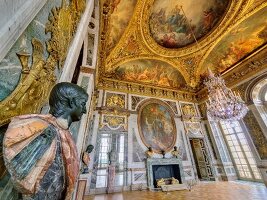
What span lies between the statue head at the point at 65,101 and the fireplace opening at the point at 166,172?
28.7ft

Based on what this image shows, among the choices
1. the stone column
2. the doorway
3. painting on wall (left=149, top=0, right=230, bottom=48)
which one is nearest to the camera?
the stone column

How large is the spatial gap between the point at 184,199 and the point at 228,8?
10.1 m

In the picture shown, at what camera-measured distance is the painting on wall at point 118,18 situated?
22.7ft

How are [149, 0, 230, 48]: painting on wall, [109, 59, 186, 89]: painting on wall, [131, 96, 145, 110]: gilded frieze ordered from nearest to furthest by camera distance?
[149, 0, 230, 48]: painting on wall → [131, 96, 145, 110]: gilded frieze → [109, 59, 186, 89]: painting on wall

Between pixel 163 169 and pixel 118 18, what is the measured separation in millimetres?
9492

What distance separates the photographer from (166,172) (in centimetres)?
870

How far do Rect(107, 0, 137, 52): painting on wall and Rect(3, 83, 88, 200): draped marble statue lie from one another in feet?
23.2

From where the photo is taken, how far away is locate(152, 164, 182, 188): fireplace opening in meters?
8.39

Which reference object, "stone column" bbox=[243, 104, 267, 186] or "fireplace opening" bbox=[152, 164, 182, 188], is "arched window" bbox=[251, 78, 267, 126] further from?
"fireplace opening" bbox=[152, 164, 182, 188]

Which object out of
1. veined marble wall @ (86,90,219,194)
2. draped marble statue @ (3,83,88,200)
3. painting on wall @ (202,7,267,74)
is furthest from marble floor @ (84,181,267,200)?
painting on wall @ (202,7,267,74)

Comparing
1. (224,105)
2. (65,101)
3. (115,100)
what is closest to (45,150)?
(65,101)

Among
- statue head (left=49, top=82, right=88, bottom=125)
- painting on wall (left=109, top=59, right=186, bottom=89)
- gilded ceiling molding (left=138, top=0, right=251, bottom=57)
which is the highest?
gilded ceiling molding (left=138, top=0, right=251, bottom=57)

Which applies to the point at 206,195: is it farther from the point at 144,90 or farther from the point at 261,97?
the point at 144,90

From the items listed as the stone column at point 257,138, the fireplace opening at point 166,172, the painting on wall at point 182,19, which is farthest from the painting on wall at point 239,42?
the fireplace opening at point 166,172
